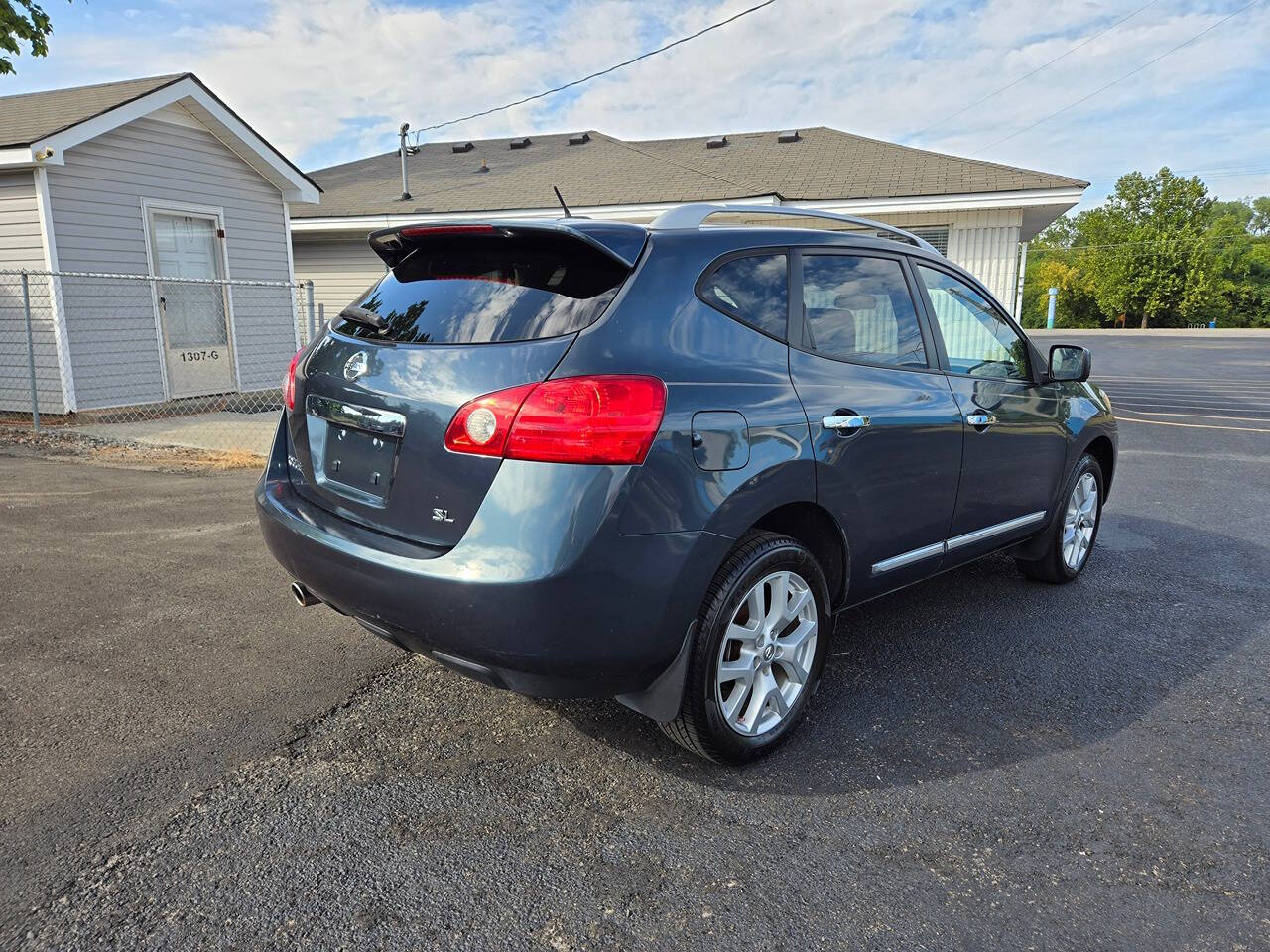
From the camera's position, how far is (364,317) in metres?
2.96

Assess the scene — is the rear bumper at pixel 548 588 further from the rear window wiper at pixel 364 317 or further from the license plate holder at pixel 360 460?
the rear window wiper at pixel 364 317

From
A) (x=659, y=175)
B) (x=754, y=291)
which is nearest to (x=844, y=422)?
(x=754, y=291)

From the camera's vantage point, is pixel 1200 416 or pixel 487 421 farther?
pixel 1200 416

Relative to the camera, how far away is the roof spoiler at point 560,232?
2559 millimetres

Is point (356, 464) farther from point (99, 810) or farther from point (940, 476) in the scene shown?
point (940, 476)

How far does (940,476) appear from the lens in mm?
3486

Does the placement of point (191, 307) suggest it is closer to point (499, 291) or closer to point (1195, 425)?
point (499, 291)

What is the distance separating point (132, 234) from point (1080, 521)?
37.4 feet

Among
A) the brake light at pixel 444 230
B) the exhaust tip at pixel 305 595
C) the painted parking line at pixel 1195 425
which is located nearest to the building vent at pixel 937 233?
the painted parking line at pixel 1195 425

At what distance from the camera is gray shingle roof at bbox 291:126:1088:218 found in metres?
15.6

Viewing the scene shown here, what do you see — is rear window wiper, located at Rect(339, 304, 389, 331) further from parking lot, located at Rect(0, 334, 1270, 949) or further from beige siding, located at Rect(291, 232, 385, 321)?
beige siding, located at Rect(291, 232, 385, 321)

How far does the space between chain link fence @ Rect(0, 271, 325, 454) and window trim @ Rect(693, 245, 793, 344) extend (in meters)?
6.80

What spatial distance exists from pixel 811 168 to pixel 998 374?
14.4 metres

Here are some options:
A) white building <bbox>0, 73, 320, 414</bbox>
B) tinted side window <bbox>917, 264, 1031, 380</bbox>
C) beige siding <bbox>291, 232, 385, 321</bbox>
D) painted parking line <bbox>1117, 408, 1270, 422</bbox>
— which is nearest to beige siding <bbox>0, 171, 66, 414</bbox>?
white building <bbox>0, 73, 320, 414</bbox>
